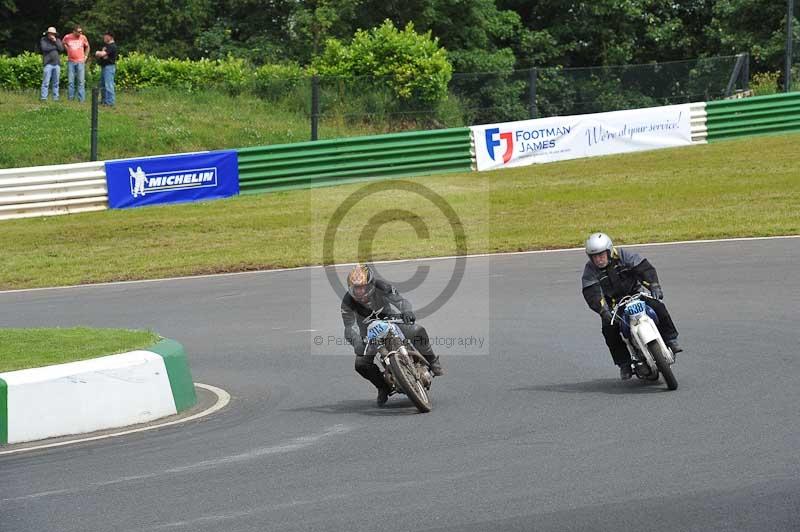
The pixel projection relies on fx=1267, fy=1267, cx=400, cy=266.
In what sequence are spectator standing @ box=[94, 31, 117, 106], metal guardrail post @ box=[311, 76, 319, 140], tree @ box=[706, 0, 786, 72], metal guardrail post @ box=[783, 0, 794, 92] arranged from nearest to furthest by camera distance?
metal guardrail post @ box=[311, 76, 319, 140] < spectator standing @ box=[94, 31, 117, 106] < metal guardrail post @ box=[783, 0, 794, 92] < tree @ box=[706, 0, 786, 72]

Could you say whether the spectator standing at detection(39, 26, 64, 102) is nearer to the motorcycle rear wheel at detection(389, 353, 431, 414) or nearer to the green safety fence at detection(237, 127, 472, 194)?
the green safety fence at detection(237, 127, 472, 194)

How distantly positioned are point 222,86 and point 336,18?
11.2 m

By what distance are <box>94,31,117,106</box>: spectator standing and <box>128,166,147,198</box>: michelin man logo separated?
4.35 metres

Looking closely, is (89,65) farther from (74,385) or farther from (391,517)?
(391,517)

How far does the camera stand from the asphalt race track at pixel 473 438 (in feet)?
23.7

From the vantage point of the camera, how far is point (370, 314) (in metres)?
11.0

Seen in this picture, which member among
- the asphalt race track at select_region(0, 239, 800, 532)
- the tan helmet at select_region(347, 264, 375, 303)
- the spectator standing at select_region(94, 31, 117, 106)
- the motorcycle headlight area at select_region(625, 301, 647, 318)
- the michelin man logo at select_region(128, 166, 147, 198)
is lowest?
the asphalt race track at select_region(0, 239, 800, 532)

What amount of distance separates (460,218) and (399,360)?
1519 centimetres

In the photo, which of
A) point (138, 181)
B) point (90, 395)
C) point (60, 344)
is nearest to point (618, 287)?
point (90, 395)

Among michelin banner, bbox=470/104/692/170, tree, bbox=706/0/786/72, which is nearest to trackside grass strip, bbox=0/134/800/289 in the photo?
michelin banner, bbox=470/104/692/170

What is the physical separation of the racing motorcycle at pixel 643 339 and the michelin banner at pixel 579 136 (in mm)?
19766

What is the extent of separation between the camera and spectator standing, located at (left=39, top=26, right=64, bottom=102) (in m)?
31.0

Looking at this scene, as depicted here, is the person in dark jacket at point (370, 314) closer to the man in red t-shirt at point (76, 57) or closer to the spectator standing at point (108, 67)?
the spectator standing at point (108, 67)

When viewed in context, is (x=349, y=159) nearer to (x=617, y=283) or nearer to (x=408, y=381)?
(x=617, y=283)
